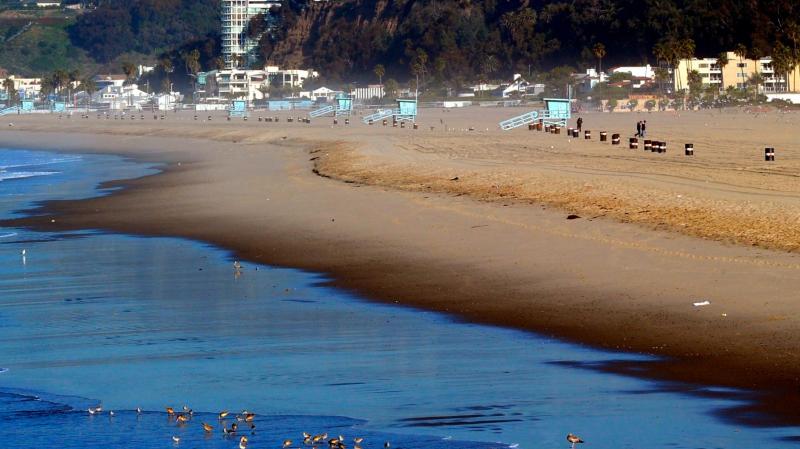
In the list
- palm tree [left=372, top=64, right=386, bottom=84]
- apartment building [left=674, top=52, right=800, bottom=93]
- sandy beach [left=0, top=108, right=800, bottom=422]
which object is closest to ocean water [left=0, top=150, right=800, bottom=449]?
sandy beach [left=0, top=108, right=800, bottom=422]

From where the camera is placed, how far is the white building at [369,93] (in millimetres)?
149125

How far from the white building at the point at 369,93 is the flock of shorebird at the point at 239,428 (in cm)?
13872

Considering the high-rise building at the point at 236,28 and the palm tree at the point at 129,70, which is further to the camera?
the high-rise building at the point at 236,28

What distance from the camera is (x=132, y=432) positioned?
322 inches

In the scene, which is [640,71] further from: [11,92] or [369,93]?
[11,92]

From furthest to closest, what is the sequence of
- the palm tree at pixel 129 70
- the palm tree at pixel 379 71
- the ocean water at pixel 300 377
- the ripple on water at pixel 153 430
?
the palm tree at pixel 129 70, the palm tree at pixel 379 71, the ocean water at pixel 300 377, the ripple on water at pixel 153 430

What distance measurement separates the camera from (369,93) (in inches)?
5999

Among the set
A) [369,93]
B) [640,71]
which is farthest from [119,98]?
[640,71]

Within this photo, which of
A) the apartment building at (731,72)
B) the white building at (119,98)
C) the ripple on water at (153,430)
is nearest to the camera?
the ripple on water at (153,430)

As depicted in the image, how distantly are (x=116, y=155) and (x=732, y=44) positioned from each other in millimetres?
82024

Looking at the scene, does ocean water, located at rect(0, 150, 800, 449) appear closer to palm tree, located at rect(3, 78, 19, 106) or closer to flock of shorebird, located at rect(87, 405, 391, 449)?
flock of shorebird, located at rect(87, 405, 391, 449)

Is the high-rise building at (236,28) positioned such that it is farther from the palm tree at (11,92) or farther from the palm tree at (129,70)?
the palm tree at (11,92)

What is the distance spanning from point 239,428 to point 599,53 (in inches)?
4894

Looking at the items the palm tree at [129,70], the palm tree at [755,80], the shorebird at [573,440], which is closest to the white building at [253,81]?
the palm tree at [129,70]
